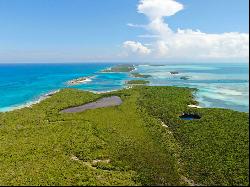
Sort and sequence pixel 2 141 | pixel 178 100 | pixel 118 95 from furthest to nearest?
1. pixel 118 95
2. pixel 178 100
3. pixel 2 141

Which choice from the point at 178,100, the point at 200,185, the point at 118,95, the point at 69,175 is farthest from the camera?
the point at 118,95

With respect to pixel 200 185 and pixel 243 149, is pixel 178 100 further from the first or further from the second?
pixel 200 185

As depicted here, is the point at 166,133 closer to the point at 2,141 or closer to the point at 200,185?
the point at 200,185

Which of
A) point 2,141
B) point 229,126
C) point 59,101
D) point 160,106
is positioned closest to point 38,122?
point 2,141

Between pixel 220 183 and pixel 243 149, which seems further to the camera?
pixel 243 149

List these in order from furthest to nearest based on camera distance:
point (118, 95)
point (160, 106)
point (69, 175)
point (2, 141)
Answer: point (118, 95) → point (160, 106) → point (2, 141) → point (69, 175)

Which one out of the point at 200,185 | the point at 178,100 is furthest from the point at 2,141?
the point at 178,100
